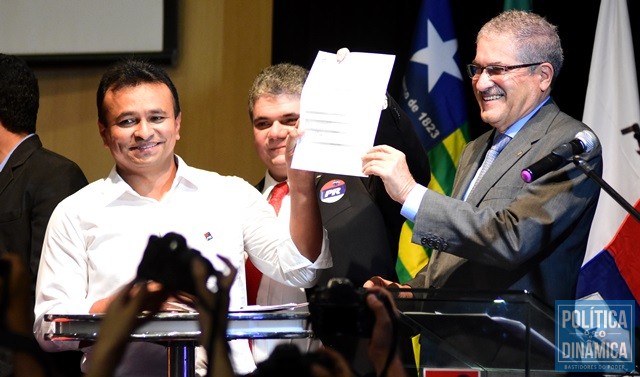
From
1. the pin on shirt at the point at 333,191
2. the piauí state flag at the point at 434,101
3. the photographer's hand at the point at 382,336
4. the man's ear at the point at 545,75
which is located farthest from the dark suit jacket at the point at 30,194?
the photographer's hand at the point at 382,336

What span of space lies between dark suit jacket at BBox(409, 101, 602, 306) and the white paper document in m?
0.24

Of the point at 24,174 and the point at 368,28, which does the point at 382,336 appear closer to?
the point at 24,174

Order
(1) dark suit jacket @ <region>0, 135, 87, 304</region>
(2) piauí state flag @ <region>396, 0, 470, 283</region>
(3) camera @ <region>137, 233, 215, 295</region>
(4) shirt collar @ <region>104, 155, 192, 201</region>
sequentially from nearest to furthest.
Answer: (3) camera @ <region>137, 233, 215, 295</region>
(4) shirt collar @ <region>104, 155, 192, 201</region>
(1) dark suit jacket @ <region>0, 135, 87, 304</region>
(2) piauí state flag @ <region>396, 0, 470, 283</region>

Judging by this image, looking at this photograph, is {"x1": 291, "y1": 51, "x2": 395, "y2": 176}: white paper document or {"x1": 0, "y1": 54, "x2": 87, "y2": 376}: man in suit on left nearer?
{"x1": 291, "y1": 51, "x2": 395, "y2": 176}: white paper document

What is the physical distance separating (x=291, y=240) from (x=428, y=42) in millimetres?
2046

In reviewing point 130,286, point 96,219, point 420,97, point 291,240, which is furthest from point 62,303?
point 420,97

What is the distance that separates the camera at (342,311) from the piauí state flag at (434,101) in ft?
10.3

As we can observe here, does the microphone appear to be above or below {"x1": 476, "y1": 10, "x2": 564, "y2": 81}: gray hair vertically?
below

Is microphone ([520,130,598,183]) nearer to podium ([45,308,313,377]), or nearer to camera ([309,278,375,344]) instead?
podium ([45,308,313,377])

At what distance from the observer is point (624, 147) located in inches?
169

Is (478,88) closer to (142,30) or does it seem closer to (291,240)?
(291,240)

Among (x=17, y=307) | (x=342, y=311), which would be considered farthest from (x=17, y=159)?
(x=17, y=307)

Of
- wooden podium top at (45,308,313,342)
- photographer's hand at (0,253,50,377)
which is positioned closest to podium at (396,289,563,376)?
wooden podium top at (45,308,313,342)

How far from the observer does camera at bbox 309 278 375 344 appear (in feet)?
4.30
